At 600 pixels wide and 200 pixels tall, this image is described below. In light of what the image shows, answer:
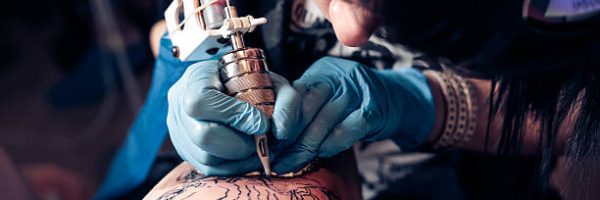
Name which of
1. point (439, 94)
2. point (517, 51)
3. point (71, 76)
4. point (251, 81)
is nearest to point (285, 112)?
point (251, 81)

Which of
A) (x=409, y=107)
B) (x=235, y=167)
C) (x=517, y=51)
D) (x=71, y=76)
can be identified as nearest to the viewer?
Result: (x=517, y=51)

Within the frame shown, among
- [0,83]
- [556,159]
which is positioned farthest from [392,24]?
[0,83]

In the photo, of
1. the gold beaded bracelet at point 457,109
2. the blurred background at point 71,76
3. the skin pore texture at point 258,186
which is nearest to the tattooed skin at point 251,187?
the skin pore texture at point 258,186

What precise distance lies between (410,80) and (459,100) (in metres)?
0.08

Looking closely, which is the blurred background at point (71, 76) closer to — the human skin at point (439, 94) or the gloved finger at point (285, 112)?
the human skin at point (439, 94)

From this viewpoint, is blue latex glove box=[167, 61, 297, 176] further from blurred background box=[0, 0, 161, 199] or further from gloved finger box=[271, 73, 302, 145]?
blurred background box=[0, 0, 161, 199]

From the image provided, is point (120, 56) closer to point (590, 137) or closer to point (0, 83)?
point (0, 83)

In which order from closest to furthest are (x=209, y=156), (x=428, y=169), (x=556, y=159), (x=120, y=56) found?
(x=209, y=156) < (x=556, y=159) < (x=428, y=169) < (x=120, y=56)

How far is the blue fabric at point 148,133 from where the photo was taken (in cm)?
94

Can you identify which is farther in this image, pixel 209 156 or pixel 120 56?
pixel 120 56

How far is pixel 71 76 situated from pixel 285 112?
1675 mm

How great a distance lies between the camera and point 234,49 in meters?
0.69

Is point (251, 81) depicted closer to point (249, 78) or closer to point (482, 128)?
point (249, 78)

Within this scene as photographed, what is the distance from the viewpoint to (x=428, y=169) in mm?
1065
